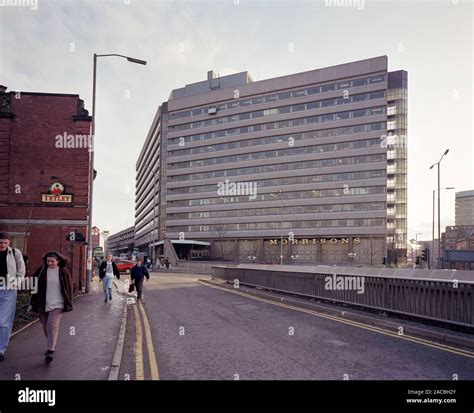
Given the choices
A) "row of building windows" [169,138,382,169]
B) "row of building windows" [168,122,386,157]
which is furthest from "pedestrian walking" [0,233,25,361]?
"row of building windows" [168,122,386,157]

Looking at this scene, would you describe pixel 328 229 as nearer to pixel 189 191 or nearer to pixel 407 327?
pixel 189 191

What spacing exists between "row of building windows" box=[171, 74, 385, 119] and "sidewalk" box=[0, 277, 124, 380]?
76361 mm

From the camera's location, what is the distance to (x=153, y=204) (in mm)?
103438

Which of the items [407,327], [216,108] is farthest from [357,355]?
[216,108]

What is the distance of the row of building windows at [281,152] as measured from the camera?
76.4m

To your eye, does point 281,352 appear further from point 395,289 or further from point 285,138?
point 285,138

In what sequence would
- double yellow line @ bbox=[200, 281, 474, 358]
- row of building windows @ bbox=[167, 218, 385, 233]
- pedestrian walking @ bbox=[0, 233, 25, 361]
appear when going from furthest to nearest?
row of building windows @ bbox=[167, 218, 385, 233] < double yellow line @ bbox=[200, 281, 474, 358] < pedestrian walking @ bbox=[0, 233, 25, 361]

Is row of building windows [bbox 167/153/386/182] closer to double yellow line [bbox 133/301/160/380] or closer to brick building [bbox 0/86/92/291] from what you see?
brick building [bbox 0/86/92/291]

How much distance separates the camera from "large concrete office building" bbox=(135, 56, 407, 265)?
7650cm

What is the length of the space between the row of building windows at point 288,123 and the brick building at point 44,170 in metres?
65.6

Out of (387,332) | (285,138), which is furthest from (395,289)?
(285,138)

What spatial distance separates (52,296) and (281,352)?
13.4 feet

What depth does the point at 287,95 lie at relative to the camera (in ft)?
276
